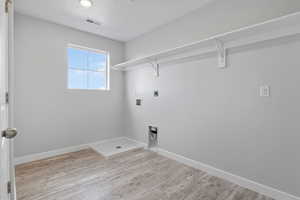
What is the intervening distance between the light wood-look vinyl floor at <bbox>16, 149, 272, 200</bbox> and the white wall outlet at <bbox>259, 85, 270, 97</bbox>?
1.18 m

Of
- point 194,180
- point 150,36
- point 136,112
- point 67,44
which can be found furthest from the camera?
point 136,112

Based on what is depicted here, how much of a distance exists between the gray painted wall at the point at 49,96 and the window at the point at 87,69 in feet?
0.48

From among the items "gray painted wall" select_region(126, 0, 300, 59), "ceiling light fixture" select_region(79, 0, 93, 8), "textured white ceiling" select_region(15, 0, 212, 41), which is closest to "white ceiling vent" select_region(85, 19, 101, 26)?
"textured white ceiling" select_region(15, 0, 212, 41)

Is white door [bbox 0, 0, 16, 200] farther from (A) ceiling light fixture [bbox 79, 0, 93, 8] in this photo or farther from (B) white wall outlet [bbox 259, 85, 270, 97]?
(B) white wall outlet [bbox 259, 85, 270, 97]

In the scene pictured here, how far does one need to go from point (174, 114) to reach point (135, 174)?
1.17 metres

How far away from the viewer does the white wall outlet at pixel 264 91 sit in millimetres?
1736

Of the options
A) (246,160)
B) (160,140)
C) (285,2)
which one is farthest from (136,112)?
(285,2)

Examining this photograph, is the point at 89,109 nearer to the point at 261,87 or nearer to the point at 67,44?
the point at 67,44

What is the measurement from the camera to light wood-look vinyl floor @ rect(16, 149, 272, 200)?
1745 millimetres

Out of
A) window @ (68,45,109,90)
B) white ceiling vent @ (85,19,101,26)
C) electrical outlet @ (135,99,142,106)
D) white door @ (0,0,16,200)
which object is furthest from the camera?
electrical outlet @ (135,99,142,106)

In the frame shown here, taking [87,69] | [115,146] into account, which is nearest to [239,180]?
[115,146]

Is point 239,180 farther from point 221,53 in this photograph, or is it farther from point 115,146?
point 115,146

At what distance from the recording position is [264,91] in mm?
1760

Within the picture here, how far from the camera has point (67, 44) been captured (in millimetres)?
2953
